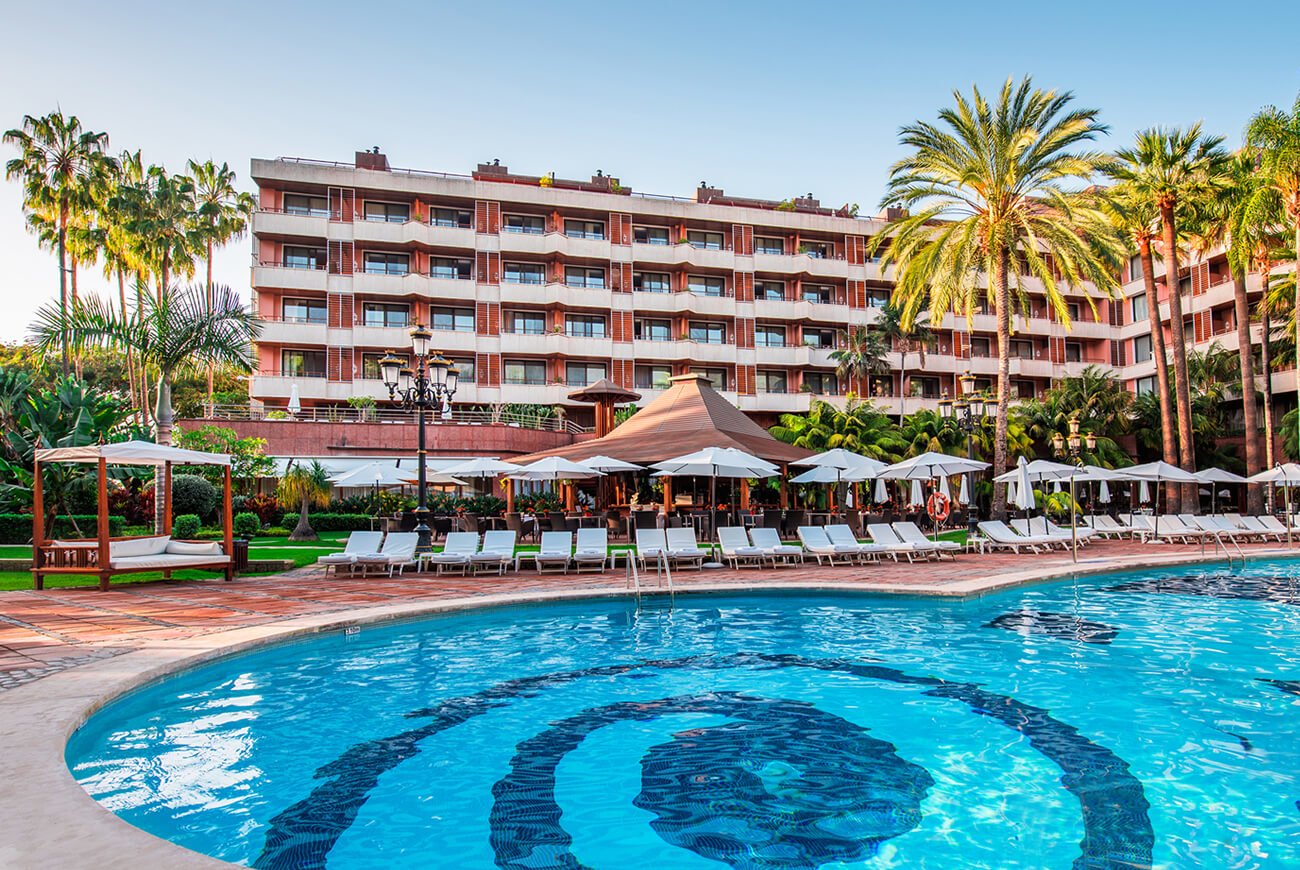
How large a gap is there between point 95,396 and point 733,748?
1962 centimetres

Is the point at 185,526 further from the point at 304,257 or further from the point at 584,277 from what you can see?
the point at 584,277

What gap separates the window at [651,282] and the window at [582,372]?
5.39 meters

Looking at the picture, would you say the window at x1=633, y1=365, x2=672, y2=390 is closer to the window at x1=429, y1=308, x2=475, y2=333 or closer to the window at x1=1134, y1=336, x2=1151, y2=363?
the window at x1=429, y1=308, x2=475, y2=333

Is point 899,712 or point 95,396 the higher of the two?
point 95,396

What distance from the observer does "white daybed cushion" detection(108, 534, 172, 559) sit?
47.7ft

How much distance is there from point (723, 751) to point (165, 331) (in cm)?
1646

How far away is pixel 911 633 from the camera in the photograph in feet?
36.4

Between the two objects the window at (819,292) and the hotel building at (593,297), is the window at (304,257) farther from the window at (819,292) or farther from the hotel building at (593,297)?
the window at (819,292)

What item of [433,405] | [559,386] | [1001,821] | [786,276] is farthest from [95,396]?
[786,276]

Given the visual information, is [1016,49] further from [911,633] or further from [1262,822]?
[1262,822]

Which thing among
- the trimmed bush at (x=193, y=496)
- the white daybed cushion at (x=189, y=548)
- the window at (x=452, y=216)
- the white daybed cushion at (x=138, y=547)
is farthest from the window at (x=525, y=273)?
the white daybed cushion at (x=138, y=547)

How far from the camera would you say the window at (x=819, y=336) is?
50688 mm

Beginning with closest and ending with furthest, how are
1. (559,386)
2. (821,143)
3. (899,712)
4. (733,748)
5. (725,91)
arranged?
(733,748), (899,712), (725,91), (821,143), (559,386)

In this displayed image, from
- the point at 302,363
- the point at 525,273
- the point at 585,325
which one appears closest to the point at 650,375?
the point at 585,325
